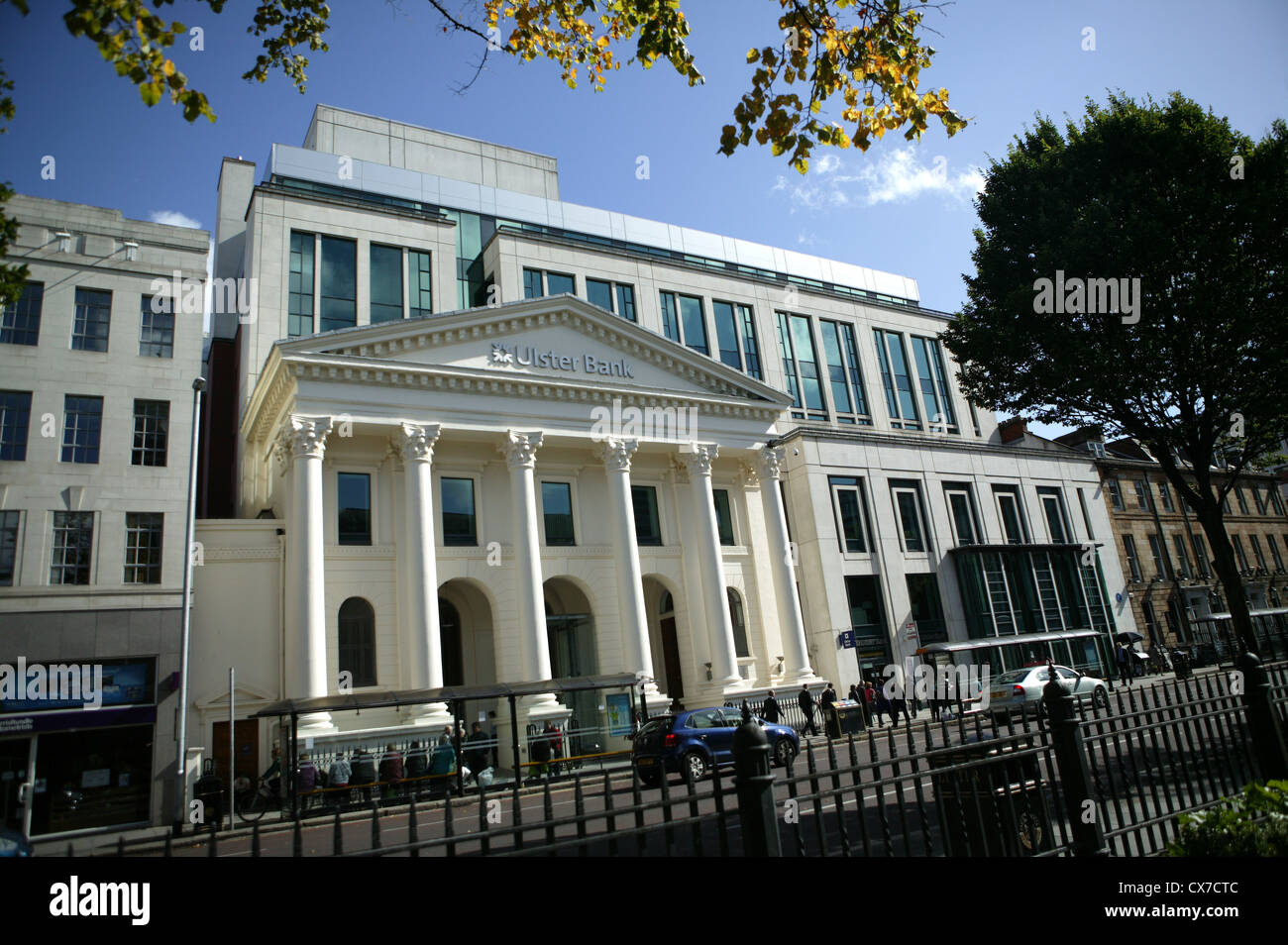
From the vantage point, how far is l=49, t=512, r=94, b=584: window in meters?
21.3

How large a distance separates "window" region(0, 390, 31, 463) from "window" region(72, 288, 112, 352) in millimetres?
1967

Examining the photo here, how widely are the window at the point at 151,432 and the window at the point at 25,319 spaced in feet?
10.0

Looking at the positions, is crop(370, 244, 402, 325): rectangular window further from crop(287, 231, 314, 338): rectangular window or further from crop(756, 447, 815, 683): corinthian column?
crop(756, 447, 815, 683): corinthian column

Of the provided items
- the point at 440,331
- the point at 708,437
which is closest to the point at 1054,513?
the point at 708,437

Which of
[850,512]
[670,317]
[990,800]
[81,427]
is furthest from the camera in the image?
[670,317]

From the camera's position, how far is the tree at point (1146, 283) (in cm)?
1623

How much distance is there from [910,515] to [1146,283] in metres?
25.1

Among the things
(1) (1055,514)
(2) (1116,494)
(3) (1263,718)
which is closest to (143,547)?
(3) (1263,718)

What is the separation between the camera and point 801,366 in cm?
4438

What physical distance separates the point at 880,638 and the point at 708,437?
508 inches

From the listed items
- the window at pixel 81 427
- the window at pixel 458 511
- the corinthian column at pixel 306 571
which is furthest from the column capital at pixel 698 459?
the window at pixel 81 427

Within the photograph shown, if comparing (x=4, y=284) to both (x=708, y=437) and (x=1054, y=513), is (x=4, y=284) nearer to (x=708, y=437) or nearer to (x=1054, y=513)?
(x=708, y=437)

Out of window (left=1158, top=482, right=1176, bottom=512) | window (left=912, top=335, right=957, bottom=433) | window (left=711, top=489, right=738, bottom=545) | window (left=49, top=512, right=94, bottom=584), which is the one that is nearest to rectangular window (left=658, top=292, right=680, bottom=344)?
window (left=711, top=489, right=738, bottom=545)

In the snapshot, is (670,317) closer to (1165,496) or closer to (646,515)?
(646,515)
